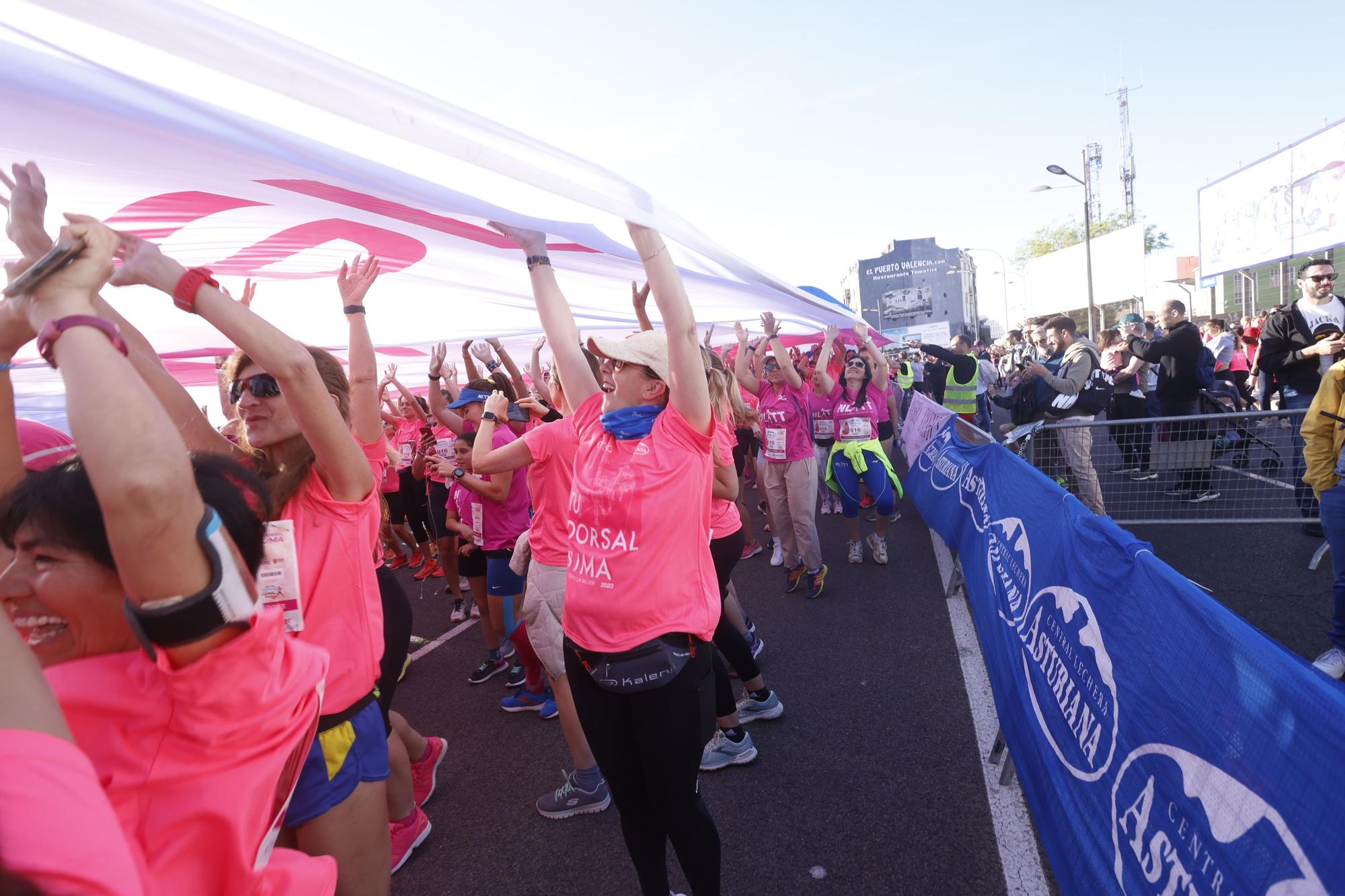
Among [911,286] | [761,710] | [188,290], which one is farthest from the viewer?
[911,286]

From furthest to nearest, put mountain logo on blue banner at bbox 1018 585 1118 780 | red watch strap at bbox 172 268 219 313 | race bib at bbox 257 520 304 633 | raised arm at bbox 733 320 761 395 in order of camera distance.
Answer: raised arm at bbox 733 320 761 395, mountain logo on blue banner at bbox 1018 585 1118 780, race bib at bbox 257 520 304 633, red watch strap at bbox 172 268 219 313

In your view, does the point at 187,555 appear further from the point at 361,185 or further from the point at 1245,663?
the point at 1245,663

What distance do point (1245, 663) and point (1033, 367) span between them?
658cm

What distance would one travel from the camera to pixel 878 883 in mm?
2715

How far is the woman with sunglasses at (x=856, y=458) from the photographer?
21.7ft

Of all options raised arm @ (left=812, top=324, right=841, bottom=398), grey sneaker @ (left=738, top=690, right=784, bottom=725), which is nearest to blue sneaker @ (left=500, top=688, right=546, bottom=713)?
grey sneaker @ (left=738, top=690, right=784, bottom=725)

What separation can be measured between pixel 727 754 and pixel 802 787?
0.43 m

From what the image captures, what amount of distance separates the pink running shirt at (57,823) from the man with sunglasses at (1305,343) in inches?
297

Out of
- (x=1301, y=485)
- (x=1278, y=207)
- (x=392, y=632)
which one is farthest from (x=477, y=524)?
(x=1278, y=207)

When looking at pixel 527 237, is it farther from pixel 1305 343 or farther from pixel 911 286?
pixel 911 286

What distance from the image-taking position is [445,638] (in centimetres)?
624

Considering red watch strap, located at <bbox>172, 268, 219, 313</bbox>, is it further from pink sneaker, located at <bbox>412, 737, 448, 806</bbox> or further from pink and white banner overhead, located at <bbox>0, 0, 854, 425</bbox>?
pink sneaker, located at <bbox>412, 737, 448, 806</bbox>

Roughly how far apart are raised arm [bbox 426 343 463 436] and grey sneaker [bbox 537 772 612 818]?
8.54 ft

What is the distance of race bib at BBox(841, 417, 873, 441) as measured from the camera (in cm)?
678
